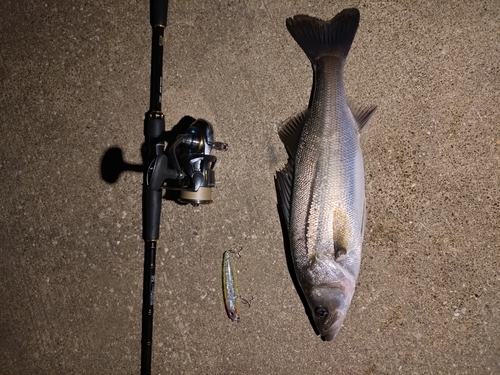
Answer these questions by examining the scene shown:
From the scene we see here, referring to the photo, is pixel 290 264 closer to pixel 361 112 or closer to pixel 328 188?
pixel 328 188

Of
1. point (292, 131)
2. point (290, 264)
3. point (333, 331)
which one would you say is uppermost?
point (292, 131)

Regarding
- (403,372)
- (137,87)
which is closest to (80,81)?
(137,87)

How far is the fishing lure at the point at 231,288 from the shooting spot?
83.7 inches

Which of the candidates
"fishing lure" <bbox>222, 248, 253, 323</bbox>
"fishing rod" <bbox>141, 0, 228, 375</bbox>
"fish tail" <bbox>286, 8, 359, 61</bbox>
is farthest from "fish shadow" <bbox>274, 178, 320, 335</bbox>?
"fish tail" <bbox>286, 8, 359, 61</bbox>

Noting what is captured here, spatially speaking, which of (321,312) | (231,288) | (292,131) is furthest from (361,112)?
(231,288)

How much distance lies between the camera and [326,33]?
6.41ft

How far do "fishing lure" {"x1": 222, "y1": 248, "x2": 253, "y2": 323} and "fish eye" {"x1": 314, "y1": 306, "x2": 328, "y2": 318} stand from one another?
407 mm

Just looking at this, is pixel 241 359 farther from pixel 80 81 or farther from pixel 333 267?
pixel 80 81

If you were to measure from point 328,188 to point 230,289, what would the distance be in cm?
79

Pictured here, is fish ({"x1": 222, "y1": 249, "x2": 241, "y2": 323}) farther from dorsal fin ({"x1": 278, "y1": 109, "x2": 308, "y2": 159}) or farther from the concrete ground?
dorsal fin ({"x1": 278, "y1": 109, "x2": 308, "y2": 159})

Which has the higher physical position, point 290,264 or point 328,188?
point 328,188

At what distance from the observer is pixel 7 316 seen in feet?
7.86

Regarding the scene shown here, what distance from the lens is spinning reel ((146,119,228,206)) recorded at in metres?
1.57

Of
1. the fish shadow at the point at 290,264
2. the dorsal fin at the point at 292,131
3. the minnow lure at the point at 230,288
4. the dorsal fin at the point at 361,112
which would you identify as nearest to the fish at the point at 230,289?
the minnow lure at the point at 230,288
